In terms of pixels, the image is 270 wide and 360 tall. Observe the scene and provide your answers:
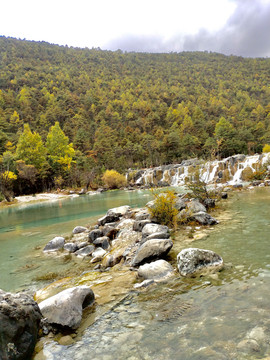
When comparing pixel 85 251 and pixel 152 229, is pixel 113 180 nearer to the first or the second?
pixel 85 251

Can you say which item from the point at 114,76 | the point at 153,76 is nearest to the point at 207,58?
the point at 153,76

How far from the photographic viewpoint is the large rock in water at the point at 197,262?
4848 millimetres

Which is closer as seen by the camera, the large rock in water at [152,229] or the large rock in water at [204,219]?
the large rock in water at [152,229]

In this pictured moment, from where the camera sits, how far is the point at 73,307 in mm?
3623

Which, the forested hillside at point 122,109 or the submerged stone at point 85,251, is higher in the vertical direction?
the forested hillside at point 122,109

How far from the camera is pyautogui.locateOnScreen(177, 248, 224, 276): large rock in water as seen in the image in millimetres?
4848

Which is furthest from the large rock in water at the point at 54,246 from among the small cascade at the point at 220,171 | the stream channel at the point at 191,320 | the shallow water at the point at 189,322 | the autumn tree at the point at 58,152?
the autumn tree at the point at 58,152

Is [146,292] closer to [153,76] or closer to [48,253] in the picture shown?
[48,253]

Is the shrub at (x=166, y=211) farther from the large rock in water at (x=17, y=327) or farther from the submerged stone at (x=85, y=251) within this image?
the large rock in water at (x=17, y=327)

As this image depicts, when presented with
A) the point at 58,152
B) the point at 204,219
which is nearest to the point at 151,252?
the point at 204,219

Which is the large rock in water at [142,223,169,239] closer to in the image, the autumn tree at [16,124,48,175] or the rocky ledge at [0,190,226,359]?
the rocky ledge at [0,190,226,359]

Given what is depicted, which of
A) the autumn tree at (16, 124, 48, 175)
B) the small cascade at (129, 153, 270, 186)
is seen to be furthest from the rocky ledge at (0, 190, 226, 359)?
the autumn tree at (16, 124, 48, 175)

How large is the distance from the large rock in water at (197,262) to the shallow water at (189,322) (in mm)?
232

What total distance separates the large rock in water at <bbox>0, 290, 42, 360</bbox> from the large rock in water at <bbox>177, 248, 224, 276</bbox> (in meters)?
2.99
